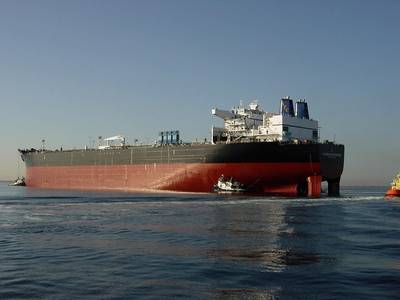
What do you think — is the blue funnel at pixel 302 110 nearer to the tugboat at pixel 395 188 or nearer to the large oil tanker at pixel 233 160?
the large oil tanker at pixel 233 160

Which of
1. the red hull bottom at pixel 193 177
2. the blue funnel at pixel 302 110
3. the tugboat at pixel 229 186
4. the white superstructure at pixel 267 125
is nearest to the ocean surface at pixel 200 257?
the red hull bottom at pixel 193 177

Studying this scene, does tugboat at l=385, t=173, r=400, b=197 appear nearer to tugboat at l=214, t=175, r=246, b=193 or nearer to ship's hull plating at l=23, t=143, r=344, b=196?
ship's hull plating at l=23, t=143, r=344, b=196

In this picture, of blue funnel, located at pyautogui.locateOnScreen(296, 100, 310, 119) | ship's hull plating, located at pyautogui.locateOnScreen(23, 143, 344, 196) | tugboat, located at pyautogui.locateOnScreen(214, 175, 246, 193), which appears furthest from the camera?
blue funnel, located at pyautogui.locateOnScreen(296, 100, 310, 119)

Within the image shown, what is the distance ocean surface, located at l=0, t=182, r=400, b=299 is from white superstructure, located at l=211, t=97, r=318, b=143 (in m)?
31.8

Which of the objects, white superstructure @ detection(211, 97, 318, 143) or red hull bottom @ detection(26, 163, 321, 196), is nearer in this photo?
red hull bottom @ detection(26, 163, 321, 196)

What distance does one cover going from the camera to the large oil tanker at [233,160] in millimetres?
55281

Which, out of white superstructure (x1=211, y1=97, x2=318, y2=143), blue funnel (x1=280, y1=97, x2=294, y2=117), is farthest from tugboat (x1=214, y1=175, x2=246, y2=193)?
blue funnel (x1=280, y1=97, x2=294, y2=117)

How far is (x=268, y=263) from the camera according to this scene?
1584 cm

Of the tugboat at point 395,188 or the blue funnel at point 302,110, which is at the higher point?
the blue funnel at point 302,110

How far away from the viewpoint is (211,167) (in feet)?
194

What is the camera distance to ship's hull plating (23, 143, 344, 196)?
5512cm

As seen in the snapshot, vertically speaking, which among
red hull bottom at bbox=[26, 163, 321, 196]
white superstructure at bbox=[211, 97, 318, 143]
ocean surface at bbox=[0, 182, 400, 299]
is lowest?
ocean surface at bbox=[0, 182, 400, 299]

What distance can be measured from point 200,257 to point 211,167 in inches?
1672

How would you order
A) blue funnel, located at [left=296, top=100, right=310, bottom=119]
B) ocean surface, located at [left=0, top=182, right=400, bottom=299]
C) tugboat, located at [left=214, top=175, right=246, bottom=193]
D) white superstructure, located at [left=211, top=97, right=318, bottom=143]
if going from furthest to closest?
A: blue funnel, located at [left=296, top=100, right=310, bottom=119] < white superstructure, located at [left=211, top=97, right=318, bottom=143] < tugboat, located at [left=214, top=175, right=246, bottom=193] < ocean surface, located at [left=0, top=182, right=400, bottom=299]
